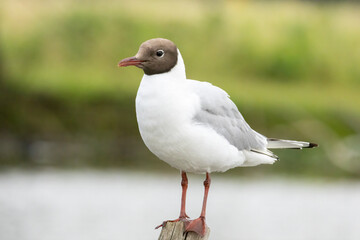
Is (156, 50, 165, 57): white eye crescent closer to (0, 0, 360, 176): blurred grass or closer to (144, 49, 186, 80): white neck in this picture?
(144, 49, 186, 80): white neck

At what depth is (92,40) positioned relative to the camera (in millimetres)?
21594

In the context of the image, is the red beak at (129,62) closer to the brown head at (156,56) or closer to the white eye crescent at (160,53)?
the brown head at (156,56)

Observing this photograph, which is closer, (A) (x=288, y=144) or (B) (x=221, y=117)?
(B) (x=221, y=117)

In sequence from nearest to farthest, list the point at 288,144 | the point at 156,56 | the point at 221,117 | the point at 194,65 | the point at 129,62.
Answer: the point at 129,62
the point at 156,56
the point at 221,117
the point at 288,144
the point at 194,65

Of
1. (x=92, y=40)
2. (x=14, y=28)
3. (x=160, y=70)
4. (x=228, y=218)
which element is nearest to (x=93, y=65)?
(x=92, y=40)

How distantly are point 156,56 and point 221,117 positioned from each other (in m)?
0.65

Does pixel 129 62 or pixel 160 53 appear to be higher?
pixel 160 53

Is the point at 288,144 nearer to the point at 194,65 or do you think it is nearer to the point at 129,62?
the point at 129,62

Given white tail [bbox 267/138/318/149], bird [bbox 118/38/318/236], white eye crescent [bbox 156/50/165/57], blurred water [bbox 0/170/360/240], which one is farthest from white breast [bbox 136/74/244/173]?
blurred water [bbox 0/170/360/240]

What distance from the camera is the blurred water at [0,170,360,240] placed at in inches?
530

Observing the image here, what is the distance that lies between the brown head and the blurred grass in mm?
12591

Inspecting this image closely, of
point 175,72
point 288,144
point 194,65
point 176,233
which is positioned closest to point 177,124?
point 175,72

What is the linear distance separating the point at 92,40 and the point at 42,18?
1353mm

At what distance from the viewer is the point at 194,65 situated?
834 inches
